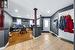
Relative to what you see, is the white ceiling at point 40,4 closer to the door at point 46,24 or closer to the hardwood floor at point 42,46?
the hardwood floor at point 42,46

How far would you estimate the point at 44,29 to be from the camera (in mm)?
15156

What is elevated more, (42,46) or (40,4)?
(40,4)

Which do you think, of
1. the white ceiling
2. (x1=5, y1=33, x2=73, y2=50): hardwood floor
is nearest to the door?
the white ceiling

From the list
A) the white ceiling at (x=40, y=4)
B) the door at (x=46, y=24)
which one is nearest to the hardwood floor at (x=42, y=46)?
the white ceiling at (x=40, y=4)

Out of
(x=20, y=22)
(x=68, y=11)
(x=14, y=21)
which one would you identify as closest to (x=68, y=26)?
(x=68, y=11)

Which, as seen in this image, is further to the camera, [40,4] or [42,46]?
[40,4]

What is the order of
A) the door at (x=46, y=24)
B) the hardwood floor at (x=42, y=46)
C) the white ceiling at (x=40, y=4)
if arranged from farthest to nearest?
the door at (x=46, y=24) → the white ceiling at (x=40, y=4) → the hardwood floor at (x=42, y=46)

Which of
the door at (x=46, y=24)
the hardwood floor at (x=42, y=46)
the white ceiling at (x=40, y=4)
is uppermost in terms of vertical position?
the white ceiling at (x=40, y=4)

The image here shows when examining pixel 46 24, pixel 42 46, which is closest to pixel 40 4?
pixel 42 46

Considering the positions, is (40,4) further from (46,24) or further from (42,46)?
(46,24)

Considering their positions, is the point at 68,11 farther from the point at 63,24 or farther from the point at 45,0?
the point at 45,0

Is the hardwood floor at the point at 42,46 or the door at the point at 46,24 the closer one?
the hardwood floor at the point at 42,46

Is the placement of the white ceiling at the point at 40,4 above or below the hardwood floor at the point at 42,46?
above

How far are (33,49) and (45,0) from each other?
2.74 m
